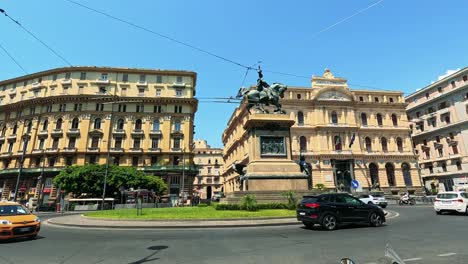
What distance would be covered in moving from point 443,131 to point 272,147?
53.9 metres

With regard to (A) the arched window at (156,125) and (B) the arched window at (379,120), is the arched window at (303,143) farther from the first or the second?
(A) the arched window at (156,125)

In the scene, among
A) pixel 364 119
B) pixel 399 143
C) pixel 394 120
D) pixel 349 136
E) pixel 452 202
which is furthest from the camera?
pixel 394 120

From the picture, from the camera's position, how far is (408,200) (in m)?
32.8

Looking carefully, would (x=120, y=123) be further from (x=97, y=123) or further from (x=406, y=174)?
(x=406, y=174)

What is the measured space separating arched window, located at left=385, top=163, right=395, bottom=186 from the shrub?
4712 centimetres

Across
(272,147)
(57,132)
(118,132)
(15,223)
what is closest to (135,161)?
(118,132)

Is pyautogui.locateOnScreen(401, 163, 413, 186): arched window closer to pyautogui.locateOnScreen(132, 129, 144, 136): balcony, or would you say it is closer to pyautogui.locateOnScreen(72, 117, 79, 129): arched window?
pyautogui.locateOnScreen(132, 129, 144, 136): balcony

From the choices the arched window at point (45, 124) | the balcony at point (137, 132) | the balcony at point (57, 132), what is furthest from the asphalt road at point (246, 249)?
the arched window at point (45, 124)

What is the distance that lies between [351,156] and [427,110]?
24891 mm

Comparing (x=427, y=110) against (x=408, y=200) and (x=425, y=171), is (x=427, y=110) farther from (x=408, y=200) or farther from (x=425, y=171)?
(x=408, y=200)

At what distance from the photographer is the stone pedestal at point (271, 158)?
55.3 feet

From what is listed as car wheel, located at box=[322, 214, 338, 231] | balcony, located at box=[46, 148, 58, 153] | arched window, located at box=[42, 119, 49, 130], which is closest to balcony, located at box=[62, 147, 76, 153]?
balcony, located at box=[46, 148, 58, 153]

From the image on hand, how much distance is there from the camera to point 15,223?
359 inches

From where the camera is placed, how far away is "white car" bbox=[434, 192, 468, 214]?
15547 mm
